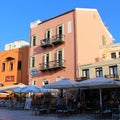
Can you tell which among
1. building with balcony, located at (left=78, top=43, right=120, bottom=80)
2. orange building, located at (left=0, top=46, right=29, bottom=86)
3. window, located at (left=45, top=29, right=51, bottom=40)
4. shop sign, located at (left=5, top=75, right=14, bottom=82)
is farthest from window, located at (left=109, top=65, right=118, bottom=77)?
→ shop sign, located at (left=5, top=75, right=14, bottom=82)

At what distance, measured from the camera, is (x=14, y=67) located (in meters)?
35.5

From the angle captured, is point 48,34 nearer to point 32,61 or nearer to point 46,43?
point 46,43

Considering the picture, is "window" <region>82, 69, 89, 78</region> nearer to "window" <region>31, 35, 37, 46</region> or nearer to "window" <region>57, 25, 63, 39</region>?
"window" <region>57, 25, 63, 39</region>

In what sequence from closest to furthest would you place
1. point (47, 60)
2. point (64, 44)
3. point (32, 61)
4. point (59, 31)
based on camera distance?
point (64, 44)
point (59, 31)
point (47, 60)
point (32, 61)

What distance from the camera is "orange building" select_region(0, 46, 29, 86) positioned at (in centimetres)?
3475

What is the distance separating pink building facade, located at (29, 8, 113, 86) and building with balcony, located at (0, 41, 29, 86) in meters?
2.55

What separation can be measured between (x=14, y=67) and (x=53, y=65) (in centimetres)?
Result: 870

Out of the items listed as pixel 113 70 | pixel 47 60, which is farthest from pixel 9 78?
pixel 113 70

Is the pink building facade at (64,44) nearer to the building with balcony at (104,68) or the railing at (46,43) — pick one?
the railing at (46,43)

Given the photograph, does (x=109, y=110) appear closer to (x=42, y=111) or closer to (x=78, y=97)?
(x=42, y=111)

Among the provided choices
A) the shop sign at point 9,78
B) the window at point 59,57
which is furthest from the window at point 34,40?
the shop sign at point 9,78

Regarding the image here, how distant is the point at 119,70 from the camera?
23.5m

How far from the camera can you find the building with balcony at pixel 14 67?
3475 cm

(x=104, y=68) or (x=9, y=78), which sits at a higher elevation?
(x=104, y=68)
